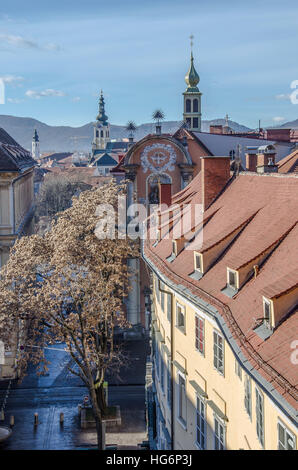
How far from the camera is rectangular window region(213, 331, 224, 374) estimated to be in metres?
16.1

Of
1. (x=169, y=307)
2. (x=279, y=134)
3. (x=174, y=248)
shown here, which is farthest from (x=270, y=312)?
(x=279, y=134)

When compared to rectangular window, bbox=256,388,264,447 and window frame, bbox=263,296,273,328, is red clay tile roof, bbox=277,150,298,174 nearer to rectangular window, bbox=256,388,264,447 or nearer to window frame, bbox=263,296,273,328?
window frame, bbox=263,296,273,328

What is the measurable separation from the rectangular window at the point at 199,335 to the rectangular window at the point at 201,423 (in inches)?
56.6

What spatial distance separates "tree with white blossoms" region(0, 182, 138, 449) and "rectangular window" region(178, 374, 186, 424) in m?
7.88

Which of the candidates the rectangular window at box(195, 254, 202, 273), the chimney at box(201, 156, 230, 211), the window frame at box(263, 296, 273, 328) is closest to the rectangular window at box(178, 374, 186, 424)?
the rectangular window at box(195, 254, 202, 273)

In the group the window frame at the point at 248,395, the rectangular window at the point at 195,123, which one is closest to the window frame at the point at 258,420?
the window frame at the point at 248,395

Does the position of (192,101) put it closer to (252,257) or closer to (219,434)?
(252,257)

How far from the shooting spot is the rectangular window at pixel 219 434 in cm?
1594

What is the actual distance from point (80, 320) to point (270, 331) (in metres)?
16.9

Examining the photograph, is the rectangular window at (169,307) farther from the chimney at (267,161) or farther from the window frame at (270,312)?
the window frame at (270,312)

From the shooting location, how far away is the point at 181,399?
20.3 m

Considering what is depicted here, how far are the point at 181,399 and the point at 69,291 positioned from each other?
931 centimetres

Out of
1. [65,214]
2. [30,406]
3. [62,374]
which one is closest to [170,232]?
[65,214]
